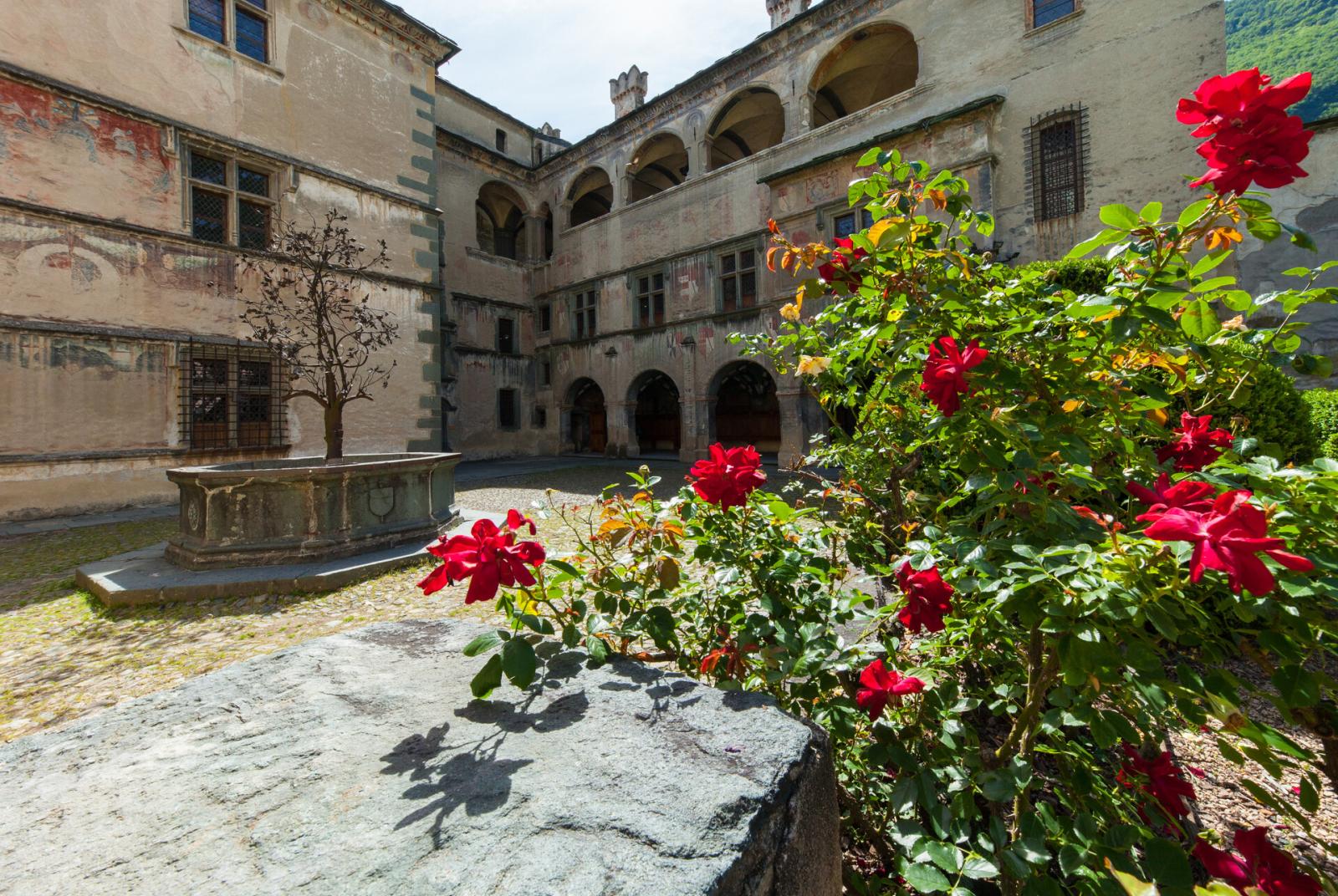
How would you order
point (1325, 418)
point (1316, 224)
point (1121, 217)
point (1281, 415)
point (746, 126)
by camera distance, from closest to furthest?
point (1121, 217), point (1281, 415), point (1325, 418), point (1316, 224), point (746, 126)

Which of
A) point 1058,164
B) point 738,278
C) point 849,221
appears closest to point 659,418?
point 738,278

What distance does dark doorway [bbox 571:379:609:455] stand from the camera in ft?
65.4

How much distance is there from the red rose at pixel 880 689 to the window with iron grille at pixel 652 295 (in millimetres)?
15392

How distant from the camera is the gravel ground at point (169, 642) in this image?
2.32 metres

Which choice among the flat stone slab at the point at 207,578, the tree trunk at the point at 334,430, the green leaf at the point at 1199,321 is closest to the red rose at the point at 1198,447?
the green leaf at the point at 1199,321

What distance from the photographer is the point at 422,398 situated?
41.5 ft

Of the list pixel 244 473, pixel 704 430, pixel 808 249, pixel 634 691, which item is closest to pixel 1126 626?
pixel 634 691

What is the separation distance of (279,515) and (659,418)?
17.1m

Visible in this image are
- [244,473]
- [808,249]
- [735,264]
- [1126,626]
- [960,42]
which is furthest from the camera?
[735,264]

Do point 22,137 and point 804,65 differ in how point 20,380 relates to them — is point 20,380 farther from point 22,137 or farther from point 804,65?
point 804,65

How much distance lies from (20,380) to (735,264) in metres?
13.4

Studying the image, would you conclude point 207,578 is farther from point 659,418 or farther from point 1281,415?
point 659,418

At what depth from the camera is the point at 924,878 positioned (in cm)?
113

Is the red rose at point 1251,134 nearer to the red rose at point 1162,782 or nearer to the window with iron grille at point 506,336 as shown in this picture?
the red rose at point 1162,782
